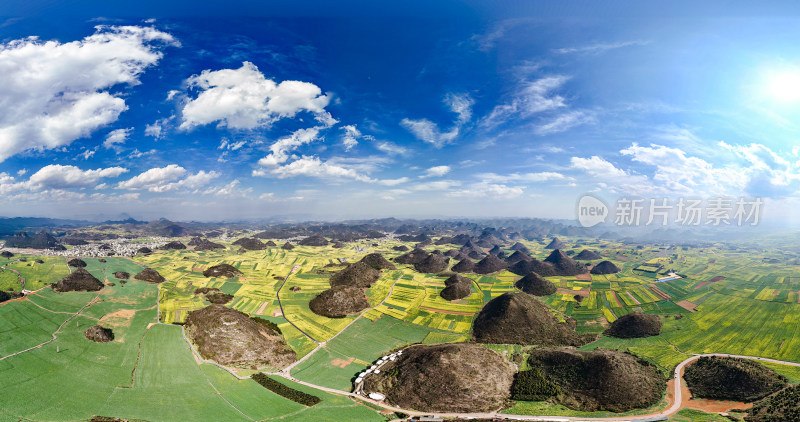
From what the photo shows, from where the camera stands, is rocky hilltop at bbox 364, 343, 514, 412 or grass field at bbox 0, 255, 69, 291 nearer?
rocky hilltop at bbox 364, 343, 514, 412

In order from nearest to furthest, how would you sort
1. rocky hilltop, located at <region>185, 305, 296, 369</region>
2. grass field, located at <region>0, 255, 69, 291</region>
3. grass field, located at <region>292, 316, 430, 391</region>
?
grass field, located at <region>292, 316, 430, 391</region> < rocky hilltop, located at <region>185, 305, 296, 369</region> < grass field, located at <region>0, 255, 69, 291</region>

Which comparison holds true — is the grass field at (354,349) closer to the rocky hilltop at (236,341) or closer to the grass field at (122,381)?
the grass field at (122,381)

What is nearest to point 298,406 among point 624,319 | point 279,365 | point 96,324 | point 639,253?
point 279,365

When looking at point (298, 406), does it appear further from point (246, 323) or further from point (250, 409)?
point (246, 323)

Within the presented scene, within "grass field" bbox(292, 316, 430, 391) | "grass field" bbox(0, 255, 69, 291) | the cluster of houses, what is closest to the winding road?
the cluster of houses

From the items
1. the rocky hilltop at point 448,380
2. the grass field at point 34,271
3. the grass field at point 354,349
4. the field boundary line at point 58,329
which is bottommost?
the grass field at point 354,349

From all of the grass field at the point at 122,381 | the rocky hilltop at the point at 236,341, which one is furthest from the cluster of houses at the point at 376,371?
the rocky hilltop at the point at 236,341

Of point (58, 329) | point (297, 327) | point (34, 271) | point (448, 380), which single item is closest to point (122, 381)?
point (58, 329)

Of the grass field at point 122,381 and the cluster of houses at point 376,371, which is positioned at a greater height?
the grass field at point 122,381

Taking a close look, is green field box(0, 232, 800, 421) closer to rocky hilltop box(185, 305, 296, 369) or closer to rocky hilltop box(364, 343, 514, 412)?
rocky hilltop box(185, 305, 296, 369)

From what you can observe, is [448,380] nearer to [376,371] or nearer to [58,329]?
[376,371]

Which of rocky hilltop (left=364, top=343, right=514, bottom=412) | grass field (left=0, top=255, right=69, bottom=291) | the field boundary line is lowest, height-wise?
rocky hilltop (left=364, top=343, right=514, bottom=412)
